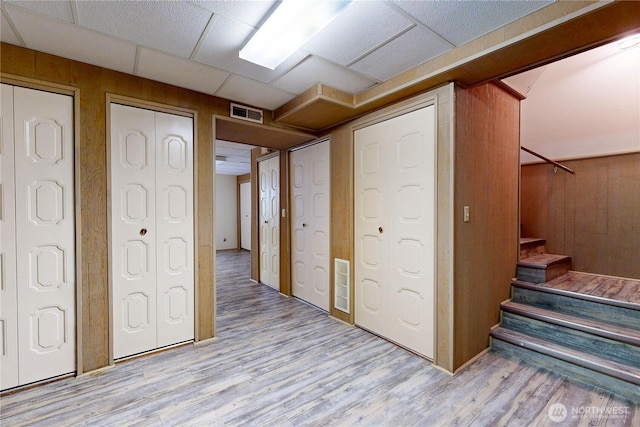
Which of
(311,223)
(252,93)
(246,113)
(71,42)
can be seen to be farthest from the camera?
(311,223)

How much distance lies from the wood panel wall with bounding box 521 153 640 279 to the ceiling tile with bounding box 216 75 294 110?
3.58m

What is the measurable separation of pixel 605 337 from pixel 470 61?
236cm

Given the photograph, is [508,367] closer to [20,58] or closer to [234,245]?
[20,58]

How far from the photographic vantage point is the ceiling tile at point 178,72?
212 cm

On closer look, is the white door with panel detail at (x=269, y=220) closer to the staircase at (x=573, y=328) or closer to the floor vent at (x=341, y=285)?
the floor vent at (x=341, y=285)

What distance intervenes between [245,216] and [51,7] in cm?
741

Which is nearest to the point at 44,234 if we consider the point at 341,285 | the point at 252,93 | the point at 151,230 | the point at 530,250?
the point at 151,230

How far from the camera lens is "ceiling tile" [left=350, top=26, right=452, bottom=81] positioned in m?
1.86

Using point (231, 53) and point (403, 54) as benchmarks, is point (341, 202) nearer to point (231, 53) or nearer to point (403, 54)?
point (403, 54)

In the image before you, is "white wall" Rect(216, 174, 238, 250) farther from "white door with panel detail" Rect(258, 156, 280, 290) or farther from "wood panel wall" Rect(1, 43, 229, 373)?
"wood panel wall" Rect(1, 43, 229, 373)

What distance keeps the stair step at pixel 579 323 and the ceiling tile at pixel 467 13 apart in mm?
2385

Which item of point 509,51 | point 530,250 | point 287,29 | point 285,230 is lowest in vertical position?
point 530,250

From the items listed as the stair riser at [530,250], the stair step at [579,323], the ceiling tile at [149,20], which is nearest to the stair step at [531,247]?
the stair riser at [530,250]

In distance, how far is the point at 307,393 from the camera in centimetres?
199
